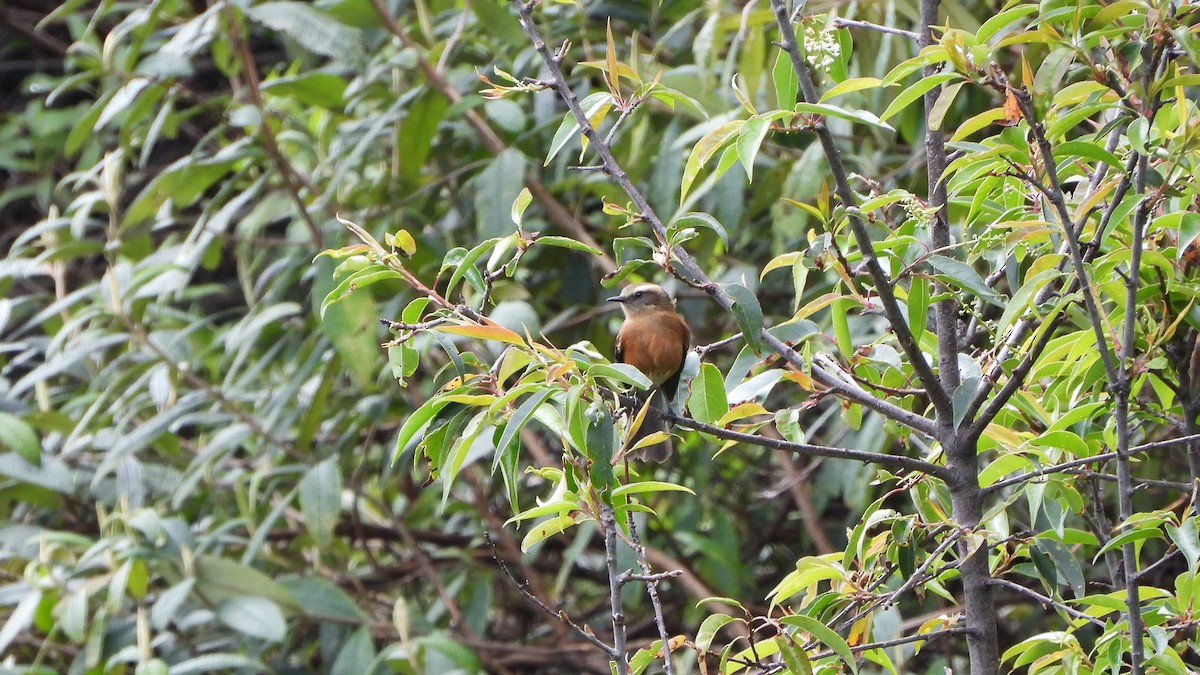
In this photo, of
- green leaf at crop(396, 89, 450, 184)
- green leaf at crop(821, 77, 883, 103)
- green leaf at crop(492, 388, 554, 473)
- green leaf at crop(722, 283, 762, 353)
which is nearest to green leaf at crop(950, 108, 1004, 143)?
green leaf at crop(821, 77, 883, 103)

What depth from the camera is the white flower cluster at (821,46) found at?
6.02 feet

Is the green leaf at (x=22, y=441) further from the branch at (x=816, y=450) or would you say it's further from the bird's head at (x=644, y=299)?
the branch at (x=816, y=450)

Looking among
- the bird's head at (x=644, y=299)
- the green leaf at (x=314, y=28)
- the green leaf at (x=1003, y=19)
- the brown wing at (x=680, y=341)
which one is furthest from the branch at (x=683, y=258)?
the green leaf at (x=314, y=28)

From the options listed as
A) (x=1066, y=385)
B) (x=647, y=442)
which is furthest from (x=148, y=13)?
(x=1066, y=385)

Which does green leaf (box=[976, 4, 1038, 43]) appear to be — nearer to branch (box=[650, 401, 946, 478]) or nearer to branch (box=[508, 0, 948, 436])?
branch (box=[508, 0, 948, 436])

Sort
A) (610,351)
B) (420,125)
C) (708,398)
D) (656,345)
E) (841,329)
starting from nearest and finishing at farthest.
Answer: (708,398) < (841,329) < (656,345) < (420,125) < (610,351)

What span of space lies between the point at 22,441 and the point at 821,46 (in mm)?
3427

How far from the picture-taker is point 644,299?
3697mm

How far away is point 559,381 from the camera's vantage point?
1.63 metres

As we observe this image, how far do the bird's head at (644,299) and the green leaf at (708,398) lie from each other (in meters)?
1.79

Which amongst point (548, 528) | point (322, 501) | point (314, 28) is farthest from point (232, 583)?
point (548, 528)

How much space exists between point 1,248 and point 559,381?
19.9 ft

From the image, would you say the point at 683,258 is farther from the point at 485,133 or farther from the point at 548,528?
the point at 485,133

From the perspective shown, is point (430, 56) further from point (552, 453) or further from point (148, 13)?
point (552, 453)
